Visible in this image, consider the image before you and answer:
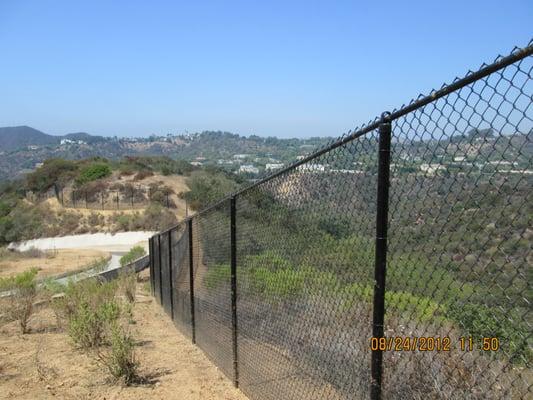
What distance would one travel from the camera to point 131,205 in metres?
59.8

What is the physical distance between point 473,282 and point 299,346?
235 centimetres

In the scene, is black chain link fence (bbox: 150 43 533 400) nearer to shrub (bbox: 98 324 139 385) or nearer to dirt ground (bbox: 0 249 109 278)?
shrub (bbox: 98 324 139 385)

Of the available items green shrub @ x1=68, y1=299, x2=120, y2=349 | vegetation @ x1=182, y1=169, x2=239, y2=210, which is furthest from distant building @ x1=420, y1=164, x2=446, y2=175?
vegetation @ x1=182, y1=169, x2=239, y2=210

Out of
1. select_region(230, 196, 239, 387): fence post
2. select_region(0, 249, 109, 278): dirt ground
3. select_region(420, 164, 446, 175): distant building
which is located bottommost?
select_region(0, 249, 109, 278): dirt ground

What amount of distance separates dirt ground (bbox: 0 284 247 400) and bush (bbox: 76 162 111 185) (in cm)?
6127

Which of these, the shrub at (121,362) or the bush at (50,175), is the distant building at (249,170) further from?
the bush at (50,175)

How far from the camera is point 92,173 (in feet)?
229

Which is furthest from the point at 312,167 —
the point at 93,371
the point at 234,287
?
the point at 93,371

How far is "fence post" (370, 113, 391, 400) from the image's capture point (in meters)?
3.15

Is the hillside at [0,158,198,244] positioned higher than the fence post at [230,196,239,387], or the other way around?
the fence post at [230,196,239,387]

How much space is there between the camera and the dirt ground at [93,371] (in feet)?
20.2

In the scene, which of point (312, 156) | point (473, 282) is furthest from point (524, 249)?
point (312, 156)

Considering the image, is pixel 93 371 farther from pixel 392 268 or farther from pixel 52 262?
pixel 52 262

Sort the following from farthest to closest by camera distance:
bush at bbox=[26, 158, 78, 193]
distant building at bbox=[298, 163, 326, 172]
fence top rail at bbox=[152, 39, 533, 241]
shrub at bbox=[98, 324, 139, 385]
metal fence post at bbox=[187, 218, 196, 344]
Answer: bush at bbox=[26, 158, 78, 193] < metal fence post at bbox=[187, 218, 196, 344] < shrub at bbox=[98, 324, 139, 385] < distant building at bbox=[298, 163, 326, 172] < fence top rail at bbox=[152, 39, 533, 241]
